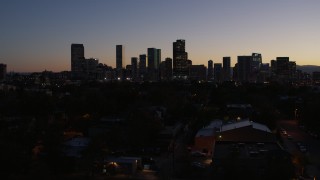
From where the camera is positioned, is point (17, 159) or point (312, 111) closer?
point (17, 159)

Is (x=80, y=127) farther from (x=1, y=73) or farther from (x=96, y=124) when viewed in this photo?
(x=1, y=73)

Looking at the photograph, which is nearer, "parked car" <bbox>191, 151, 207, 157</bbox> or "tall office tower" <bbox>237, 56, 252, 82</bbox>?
"parked car" <bbox>191, 151, 207, 157</bbox>

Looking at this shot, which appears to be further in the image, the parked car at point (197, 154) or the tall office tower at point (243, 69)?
the tall office tower at point (243, 69)

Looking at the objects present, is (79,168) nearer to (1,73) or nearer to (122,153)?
(122,153)

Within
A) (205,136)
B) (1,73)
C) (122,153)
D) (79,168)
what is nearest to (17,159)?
(79,168)

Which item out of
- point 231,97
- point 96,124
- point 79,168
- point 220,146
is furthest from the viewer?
point 231,97

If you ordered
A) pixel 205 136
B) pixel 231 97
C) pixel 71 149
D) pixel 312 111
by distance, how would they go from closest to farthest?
pixel 71 149 < pixel 205 136 < pixel 312 111 < pixel 231 97

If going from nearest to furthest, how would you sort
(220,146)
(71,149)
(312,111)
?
(220,146) < (71,149) < (312,111)

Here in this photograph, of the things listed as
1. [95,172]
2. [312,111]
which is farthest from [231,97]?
[95,172]

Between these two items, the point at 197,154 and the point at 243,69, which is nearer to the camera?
the point at 197,154
